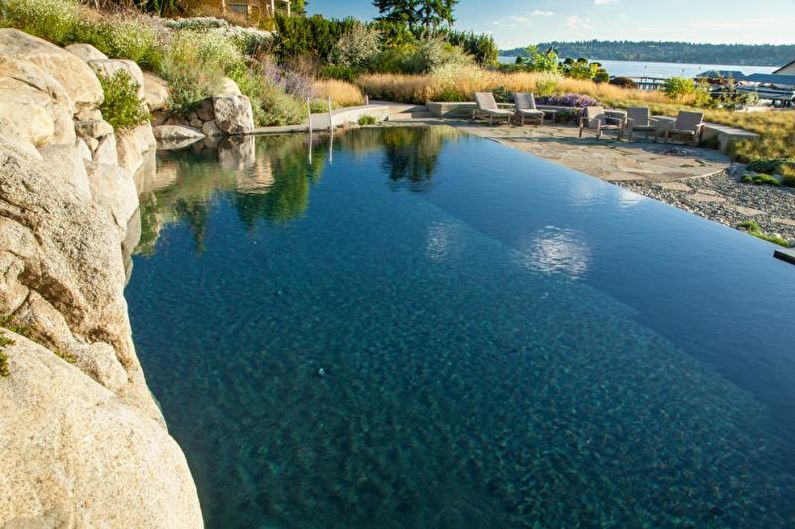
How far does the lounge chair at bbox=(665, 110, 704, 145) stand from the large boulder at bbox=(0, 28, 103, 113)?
49.5 ft

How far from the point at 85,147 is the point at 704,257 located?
9.52m

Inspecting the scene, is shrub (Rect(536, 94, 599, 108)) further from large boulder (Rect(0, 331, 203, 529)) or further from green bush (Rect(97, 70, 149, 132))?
large boulder (Rect(0, 331, 203, 529))

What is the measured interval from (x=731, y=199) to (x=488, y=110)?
34.8ft

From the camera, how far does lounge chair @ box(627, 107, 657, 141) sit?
55.6ft

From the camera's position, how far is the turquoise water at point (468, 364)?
362 centimetres

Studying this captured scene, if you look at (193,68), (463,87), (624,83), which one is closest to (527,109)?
(463,87)

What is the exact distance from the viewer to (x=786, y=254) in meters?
7.68

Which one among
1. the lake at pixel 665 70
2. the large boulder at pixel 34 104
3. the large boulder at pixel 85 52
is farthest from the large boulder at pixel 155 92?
the lake at pixel 665 70

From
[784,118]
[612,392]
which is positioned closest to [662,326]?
[612,392]

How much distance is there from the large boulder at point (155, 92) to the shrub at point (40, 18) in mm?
2099

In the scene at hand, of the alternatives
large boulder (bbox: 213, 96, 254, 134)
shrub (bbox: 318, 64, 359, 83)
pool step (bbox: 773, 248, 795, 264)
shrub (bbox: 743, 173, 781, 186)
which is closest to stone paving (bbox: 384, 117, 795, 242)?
shrub (bbox: 743, 173, 781, 186)

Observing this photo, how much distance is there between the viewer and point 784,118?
57.6 ft

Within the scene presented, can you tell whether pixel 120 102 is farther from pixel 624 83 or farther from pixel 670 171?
pixel 624 83

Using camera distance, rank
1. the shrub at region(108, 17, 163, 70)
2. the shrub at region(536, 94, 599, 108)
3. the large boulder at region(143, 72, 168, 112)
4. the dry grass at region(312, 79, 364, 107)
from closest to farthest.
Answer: the large boulder at region(143, 72, 168, 112), the shrub at region(108, 17, 163, 70), the dry grass at region(312, 79, 364, 107), the shrub at region(536, 94, 599, 108)
